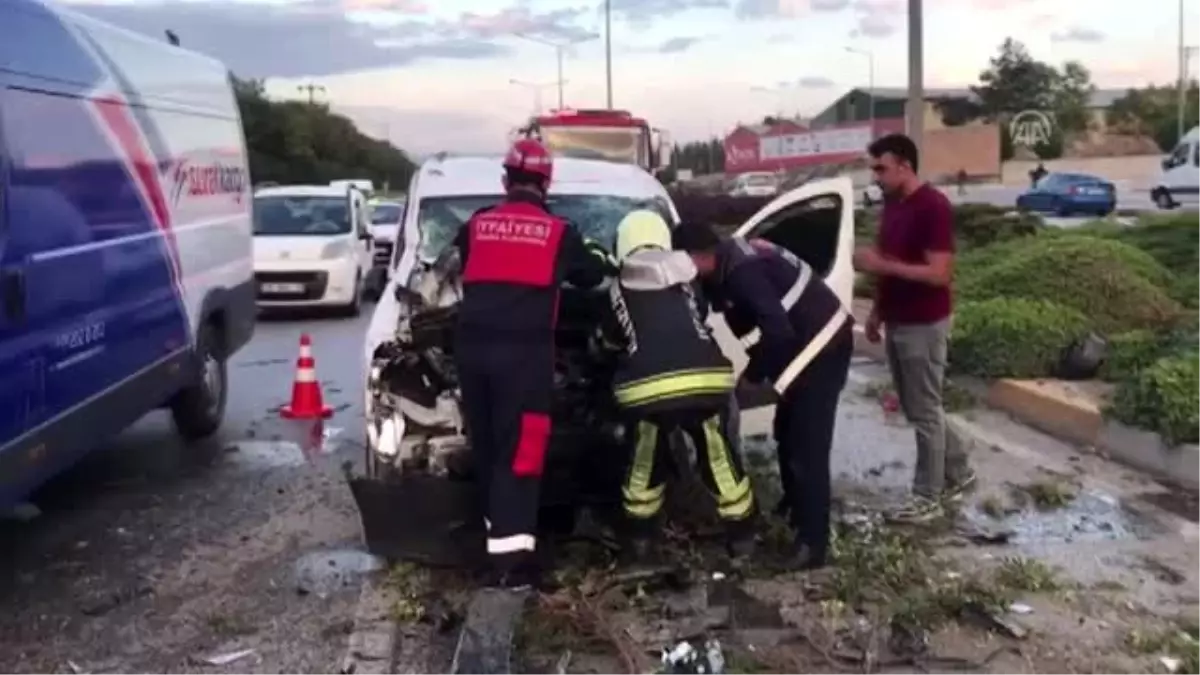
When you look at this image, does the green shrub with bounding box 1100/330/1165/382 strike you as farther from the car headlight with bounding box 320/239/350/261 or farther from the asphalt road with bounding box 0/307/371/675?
the car headlight with bounding box 320/239/350/261

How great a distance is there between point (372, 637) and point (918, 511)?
290cm

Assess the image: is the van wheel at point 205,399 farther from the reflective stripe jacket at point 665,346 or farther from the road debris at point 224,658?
the reflective stripe jacket at point 665,346

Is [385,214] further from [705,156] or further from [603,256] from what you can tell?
[705,156]

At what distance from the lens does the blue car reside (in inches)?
1788

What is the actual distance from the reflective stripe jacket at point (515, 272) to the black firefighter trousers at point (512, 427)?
7 centimetres

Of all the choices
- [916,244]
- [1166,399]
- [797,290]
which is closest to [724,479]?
[797,290]

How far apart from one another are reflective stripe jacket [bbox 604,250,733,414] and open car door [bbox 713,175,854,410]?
4.55 ft

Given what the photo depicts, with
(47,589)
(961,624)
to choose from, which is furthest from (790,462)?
(47,589)

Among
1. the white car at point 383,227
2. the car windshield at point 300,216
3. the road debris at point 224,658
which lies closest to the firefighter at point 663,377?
the road debris at point 224,658

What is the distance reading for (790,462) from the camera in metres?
7.00

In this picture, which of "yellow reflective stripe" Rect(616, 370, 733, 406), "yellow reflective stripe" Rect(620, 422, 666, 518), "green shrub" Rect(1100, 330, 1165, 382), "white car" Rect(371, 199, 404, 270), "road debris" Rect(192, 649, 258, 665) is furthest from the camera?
"white car" Rect(371, 199, 404, 270)

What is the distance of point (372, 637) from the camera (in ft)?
19.9

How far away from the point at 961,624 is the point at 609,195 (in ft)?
12.6

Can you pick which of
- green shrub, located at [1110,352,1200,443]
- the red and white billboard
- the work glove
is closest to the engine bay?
the work glove
